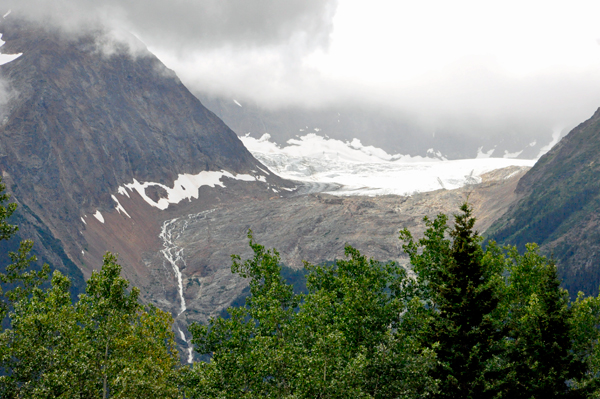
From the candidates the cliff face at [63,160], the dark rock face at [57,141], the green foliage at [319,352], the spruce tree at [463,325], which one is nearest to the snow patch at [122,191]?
the cliff face at [63,160]

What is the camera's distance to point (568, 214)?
164 metres

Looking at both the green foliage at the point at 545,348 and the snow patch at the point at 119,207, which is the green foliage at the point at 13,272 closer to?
the green foliage at the point at 545,348

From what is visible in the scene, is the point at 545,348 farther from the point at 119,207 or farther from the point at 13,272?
the point at 119,207

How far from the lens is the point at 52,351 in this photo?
75.3ft

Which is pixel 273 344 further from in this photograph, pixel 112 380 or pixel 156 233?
pixel 156 233

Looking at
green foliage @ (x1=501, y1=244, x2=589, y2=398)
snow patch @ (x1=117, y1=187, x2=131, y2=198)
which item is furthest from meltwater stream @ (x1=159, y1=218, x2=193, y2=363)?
green foliage @ (x1=501, y1=244, x2=589, y2=398)

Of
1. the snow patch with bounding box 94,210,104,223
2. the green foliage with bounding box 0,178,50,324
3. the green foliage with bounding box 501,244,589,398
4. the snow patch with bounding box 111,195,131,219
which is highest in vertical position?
the snow patch with bounding box 111,195,131,219

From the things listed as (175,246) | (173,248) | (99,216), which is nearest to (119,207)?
(99,216)

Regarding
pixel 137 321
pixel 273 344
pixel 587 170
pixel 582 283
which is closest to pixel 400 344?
pixel 273 344

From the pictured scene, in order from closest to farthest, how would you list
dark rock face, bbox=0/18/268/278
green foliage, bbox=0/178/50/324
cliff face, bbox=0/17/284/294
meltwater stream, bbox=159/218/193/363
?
green foliage, bbox=0/178/50/324, cliff face, bbox=0/17/284/294, dark rock face, bbox=0/18/268/278, meltwater stream, bbox=159/218/193/363

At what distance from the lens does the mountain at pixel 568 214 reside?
454 feet

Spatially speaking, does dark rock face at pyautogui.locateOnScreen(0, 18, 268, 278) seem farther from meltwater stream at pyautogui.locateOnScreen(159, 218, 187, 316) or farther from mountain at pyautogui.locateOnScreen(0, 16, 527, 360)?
meltwater stream at pyautogui.locateOnScreen(159, 218, 187, 316)

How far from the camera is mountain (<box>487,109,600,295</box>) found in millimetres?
138250

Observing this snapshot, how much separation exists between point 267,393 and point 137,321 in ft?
31.9
